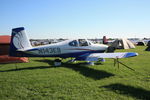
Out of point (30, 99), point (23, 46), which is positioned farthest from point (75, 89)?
point (23, 46)

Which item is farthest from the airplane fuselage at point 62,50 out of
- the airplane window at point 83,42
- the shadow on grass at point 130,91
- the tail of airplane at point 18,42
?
the shadow on grass at point 130,91

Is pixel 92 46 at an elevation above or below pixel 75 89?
above

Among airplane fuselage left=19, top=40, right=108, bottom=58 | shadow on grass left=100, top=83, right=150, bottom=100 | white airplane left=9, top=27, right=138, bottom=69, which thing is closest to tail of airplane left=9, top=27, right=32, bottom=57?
white airplane left=9, top=27, right=138, bottom=69

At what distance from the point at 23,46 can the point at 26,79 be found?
13.9 feet

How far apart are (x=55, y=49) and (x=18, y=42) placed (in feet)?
7.94

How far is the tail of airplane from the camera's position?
10.9 m

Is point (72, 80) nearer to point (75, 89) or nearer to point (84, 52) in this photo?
point (75, 89)

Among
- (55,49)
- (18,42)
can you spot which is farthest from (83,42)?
(18,42)

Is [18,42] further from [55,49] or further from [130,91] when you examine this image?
[130,91]

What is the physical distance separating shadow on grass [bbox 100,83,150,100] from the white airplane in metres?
4.09

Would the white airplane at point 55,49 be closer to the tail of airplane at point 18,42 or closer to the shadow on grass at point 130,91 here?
the tail of airplane at point 18,42

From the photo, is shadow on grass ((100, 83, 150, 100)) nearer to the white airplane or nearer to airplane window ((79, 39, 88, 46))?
the white airplane

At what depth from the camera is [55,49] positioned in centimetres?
1143

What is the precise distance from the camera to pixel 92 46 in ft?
39.9
